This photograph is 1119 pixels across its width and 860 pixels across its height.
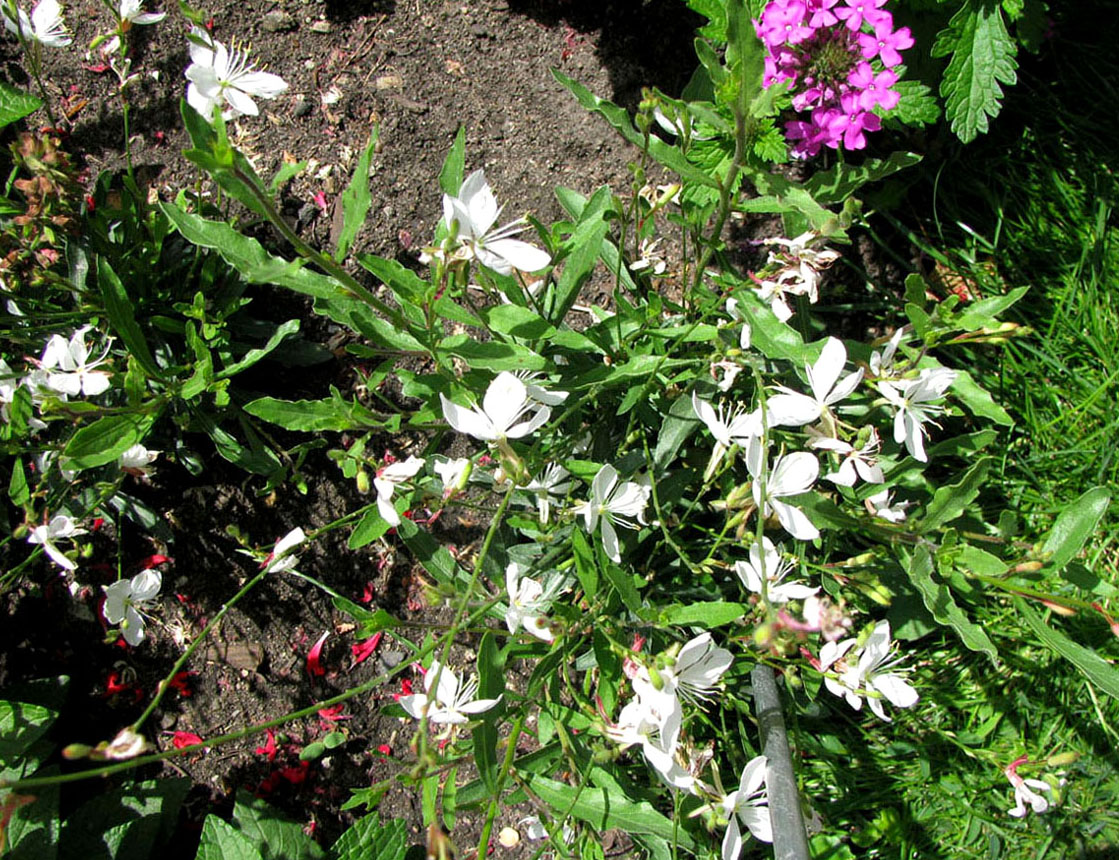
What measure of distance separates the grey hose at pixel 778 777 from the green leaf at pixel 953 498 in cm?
45

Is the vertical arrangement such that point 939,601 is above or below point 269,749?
above

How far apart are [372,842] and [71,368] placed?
1248mm

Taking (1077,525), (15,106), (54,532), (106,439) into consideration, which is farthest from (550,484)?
(15,106)

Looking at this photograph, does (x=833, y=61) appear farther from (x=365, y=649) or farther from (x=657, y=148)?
(x=365, y=649)

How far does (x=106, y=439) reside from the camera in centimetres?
152

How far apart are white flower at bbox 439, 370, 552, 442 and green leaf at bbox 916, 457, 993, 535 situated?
0.68 m

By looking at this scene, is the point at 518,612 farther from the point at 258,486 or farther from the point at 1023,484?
the point at 1023,484

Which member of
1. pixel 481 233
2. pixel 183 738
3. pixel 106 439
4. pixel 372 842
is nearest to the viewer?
pixel 481 233

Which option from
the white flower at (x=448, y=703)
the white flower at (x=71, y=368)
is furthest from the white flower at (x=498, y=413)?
the white flower at (x=71, y=368)

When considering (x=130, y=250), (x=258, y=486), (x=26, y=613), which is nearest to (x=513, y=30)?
(x=130, y=250)

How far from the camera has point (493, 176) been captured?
2.42m

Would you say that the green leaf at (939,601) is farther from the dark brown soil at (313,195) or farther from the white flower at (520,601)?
the dark brown soil at (313,195)

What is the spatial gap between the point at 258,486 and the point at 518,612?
1.11 m

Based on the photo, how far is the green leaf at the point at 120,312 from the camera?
168cm
